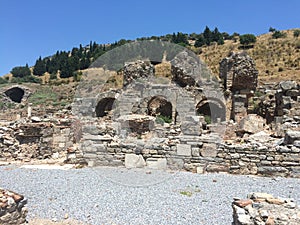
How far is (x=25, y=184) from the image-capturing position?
19.6ft

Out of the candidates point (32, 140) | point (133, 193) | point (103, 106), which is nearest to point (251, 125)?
point (133, 193)

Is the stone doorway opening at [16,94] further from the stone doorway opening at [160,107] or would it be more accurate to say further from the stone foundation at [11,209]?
the stone foundation at [11,209]

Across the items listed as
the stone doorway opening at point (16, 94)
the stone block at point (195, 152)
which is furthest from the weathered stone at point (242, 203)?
the stone doorway opening at point (16, 94)

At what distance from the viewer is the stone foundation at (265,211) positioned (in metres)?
2.99

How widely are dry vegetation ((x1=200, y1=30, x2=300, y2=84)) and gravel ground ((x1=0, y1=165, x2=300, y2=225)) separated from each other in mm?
23807

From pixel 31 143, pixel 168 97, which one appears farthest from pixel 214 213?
pixel 168 97

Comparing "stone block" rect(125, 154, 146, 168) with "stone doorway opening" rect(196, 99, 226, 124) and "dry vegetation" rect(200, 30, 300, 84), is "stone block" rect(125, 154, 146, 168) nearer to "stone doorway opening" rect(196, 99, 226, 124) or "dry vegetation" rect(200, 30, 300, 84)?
"stone doorway opening" rect(196, 99, 226, 124)

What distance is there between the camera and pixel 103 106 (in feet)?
67.2

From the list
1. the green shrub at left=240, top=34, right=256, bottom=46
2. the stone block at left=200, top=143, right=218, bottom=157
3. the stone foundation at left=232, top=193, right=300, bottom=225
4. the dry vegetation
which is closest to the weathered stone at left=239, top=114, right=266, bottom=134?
the stone block at left=200, top=143, right=218, bottom=157

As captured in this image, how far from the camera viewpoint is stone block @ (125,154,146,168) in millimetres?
7266

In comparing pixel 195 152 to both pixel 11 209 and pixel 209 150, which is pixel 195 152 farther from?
pixel 11 209

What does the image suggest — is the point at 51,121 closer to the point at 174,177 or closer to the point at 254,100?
the point at 174,177

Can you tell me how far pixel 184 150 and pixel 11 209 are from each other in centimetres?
436

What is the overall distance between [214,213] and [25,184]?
402 centimetres
